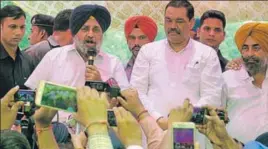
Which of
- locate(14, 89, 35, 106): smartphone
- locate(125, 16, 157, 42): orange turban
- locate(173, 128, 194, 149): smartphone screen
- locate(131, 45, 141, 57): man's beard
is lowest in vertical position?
locate(173, 128, 194, 149): smartphone screen

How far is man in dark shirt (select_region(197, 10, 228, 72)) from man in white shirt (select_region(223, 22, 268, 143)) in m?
0.56

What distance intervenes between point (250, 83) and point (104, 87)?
162cm

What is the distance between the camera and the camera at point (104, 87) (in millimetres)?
1979

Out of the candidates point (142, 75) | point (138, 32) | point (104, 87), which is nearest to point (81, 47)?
point (142, 75)

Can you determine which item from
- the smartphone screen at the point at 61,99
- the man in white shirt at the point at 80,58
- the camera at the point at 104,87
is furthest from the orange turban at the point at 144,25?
the smartphone screen at the point at 61,99

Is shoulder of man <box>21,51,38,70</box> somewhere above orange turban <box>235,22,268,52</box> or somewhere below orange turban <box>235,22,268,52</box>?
below

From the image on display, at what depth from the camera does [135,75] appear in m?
3.43

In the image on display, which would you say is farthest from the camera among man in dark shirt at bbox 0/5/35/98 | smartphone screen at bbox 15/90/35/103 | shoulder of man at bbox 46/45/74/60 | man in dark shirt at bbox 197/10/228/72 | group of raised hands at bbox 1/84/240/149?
man in dark shirt at bbox 197/10/228/72

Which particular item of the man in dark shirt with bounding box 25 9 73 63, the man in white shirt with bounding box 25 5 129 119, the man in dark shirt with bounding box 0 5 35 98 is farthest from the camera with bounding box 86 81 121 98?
the man in dark shirt with bounding box 25 9 73 63

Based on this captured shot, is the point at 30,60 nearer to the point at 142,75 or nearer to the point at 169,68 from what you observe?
the point at 142,75

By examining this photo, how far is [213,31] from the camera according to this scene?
4.09 m

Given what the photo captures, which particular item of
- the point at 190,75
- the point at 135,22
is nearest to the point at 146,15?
the point at 135,22

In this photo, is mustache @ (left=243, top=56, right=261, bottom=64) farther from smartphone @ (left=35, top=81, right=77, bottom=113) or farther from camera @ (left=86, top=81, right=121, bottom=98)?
smartphone @ (left=35, top=81, right=77, bottom=113)

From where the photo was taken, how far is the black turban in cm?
334
